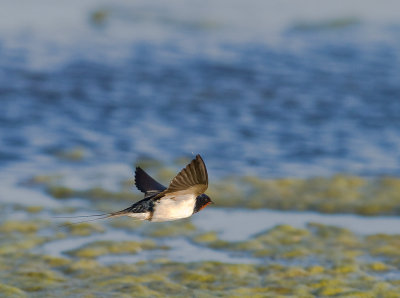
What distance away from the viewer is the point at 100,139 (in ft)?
30.9

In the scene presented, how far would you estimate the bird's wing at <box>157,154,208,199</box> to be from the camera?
3.95m

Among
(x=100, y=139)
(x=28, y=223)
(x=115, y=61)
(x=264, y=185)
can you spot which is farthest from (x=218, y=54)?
(x=28, y=223)

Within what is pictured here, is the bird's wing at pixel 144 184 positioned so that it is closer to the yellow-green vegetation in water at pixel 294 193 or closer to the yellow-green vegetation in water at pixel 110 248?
the yellow-green vegetation in water at pixel 110 248

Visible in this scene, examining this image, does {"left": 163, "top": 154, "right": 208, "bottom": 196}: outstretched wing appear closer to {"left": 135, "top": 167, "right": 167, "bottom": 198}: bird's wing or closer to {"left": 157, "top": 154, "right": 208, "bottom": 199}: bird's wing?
{"left": 157, "top": 154, "right": 208, "bottom": 199}: bird's wing

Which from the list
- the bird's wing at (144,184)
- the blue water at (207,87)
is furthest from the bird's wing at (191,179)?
the blue water at (207,87)

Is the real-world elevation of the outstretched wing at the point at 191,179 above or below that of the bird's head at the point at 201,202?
above

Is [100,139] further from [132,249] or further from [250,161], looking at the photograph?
[132,249]

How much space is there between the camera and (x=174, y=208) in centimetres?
436

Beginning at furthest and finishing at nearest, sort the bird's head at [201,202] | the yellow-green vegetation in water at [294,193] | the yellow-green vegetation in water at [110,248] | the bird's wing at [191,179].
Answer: the yellow-green vegetation in water at [294,193], the yellow-green vegetation in water at [110,248], the bird's head at [201,202], the bird's wing at [191,179]

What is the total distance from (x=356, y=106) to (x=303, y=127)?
4.68ft

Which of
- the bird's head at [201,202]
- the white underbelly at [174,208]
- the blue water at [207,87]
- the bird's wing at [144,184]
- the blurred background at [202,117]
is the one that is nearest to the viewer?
the white underbelly at [174,208]

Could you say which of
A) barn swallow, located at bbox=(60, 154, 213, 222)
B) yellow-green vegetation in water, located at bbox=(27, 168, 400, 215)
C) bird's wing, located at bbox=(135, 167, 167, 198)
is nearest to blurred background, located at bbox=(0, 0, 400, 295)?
yellow-green vegetation in water, located at bbox=(27, 168, 400, 215)

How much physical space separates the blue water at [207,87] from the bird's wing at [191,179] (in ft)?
13.2

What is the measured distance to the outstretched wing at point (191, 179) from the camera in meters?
3.95
